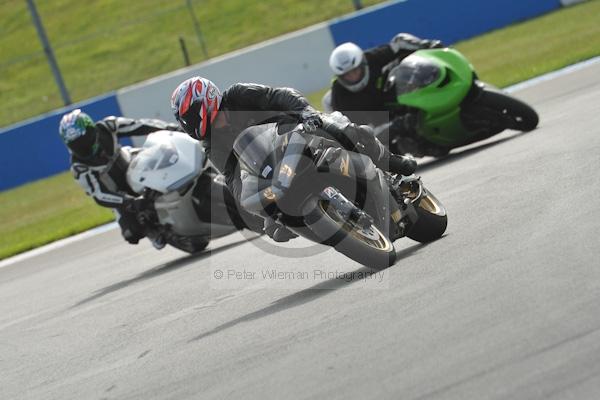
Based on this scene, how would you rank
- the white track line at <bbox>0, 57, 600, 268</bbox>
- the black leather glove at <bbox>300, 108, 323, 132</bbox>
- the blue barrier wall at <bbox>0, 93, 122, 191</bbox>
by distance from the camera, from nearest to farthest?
the black leather glove at <bbox>300, 108, 323, 132</bbox> → the white track line at <bbox>0, 57, 600, 268</bbox> → the blue barrier wall at <bbox>0, 93, 122, 191</bbox>

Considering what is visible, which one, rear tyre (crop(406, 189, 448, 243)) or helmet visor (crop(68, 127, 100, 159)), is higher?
rear tyre (crop(406, 189, 448, 243))

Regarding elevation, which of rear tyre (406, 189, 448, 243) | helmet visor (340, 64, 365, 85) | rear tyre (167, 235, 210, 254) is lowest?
rear tyre (167, 235, 210, 254)

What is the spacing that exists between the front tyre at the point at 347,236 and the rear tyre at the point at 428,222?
61cm

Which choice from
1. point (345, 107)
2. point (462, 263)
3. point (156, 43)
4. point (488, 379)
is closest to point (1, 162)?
point (156, 43)

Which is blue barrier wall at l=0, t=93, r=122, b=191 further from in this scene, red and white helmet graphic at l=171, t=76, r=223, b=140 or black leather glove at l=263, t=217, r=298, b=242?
black leather glove at l=263, t=217, r=298, b=242

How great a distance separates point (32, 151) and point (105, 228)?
7.80 m

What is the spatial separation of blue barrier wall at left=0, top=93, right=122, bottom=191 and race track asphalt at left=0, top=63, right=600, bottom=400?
→ 11.3m

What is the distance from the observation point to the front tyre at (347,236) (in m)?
6.84

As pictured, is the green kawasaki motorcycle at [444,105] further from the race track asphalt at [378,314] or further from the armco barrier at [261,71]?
the armco barrier at [261,71]

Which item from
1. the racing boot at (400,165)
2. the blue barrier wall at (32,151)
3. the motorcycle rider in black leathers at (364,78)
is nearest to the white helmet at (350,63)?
the motorcycle rider in black leathers at (364,78)

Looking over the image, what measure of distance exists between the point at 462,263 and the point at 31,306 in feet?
17.3

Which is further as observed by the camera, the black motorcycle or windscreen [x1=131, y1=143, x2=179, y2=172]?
windscreen [x1=131, y1=143, x2=179, y2=172]

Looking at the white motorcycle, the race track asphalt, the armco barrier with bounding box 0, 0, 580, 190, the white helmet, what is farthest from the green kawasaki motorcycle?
the armco barrier with bounding box 0, 0, 580, 190

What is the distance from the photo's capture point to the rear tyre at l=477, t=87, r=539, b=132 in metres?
11.9
